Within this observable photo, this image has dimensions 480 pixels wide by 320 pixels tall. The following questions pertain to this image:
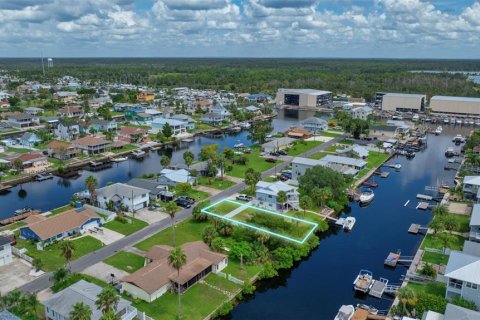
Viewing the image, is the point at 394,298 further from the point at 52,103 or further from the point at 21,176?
the point at 52,103

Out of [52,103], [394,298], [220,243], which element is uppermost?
[52,103]

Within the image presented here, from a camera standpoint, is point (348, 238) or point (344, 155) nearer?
point (348, 238)

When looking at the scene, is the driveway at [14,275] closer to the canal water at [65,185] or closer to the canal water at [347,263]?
the canal water at [65,185]

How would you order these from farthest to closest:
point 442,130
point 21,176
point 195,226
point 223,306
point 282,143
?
point 442,130
point 282,143
point 21,176
point 195,226
point 223,306

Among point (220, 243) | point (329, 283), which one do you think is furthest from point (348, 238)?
point (220, 243)

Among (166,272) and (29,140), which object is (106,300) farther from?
(29,140)

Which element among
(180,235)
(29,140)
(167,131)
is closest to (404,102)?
(167,131)

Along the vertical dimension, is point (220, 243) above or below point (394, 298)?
above
